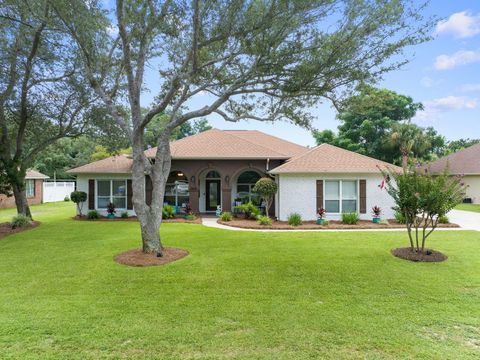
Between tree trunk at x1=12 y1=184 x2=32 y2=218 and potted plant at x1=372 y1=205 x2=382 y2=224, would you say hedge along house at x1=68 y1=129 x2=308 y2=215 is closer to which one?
tree trunk at x1=12 y1=184 x2=32 y2=218

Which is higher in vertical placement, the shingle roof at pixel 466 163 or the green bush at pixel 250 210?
the shingle roof at pixel 466 163

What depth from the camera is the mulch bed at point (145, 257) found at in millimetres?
8102

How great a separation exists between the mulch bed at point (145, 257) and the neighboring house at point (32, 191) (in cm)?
2265

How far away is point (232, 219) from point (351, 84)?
9429mm

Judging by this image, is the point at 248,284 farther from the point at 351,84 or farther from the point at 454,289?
the point at 351,84

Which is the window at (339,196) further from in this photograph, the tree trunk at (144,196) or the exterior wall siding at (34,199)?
the exterior wall siding at (34,199)

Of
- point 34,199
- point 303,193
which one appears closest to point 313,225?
point 303,193

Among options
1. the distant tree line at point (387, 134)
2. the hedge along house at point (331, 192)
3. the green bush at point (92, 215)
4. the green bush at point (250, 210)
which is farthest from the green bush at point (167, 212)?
the distant tree line at point (387, 134)

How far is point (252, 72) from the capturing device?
8547 millimetres

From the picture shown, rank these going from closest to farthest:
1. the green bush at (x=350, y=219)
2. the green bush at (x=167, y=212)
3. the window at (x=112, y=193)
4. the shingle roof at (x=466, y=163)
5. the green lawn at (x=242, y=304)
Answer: the green lawn at (x=242, y=304), the green bush at (x=350, y=219), the green bush at (x=167, y=212), the window at (x=112, y=193), the shingle roof at (x=466, y=163)

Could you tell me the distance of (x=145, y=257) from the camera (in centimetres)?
854

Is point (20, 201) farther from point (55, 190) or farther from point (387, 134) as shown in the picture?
point (387, 134)

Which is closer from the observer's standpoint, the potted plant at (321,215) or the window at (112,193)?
the potted plant at (321,215)

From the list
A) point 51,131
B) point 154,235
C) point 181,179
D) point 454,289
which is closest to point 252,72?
point 154,235
